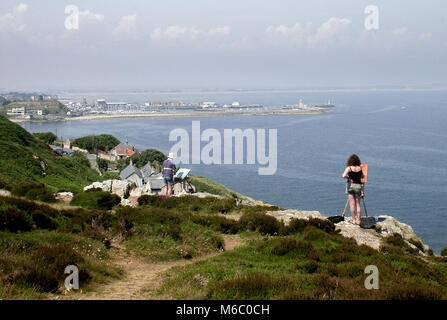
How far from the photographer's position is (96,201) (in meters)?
13.0

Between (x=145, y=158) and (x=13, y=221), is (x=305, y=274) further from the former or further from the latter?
(x=145, y=158)

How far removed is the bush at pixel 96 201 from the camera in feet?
42.2

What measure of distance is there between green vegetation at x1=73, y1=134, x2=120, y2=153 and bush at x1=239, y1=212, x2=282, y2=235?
61236 mm

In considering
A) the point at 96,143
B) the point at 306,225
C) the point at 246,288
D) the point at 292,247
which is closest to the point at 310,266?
the point at 292,247

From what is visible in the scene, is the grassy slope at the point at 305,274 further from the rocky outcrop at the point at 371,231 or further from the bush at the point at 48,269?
the bush at the point at 48,269

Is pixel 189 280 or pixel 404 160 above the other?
pixel 189 280

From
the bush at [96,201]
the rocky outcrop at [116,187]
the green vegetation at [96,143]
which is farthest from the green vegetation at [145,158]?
the bush at [96,201]

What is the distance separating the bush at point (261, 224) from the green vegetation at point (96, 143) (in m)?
61.2

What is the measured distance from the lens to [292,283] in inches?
224

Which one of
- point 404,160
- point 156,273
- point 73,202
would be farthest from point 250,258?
point 404,160

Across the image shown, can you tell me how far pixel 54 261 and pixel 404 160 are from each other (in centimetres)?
6408

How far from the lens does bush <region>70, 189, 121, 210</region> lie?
12867mm

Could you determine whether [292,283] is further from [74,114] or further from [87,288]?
[74,114]
